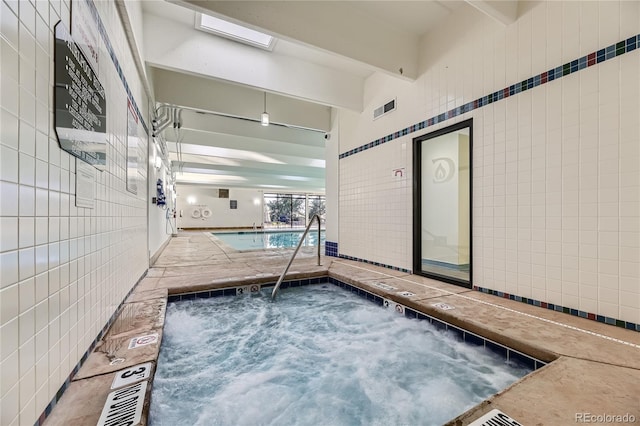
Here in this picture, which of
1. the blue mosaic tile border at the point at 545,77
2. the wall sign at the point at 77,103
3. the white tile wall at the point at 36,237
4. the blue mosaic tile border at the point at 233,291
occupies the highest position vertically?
the blue mosaic tile border at the point at 545,77

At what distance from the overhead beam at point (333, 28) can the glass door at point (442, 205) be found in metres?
0.98

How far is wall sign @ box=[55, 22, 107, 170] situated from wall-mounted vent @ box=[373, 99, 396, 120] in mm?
3128

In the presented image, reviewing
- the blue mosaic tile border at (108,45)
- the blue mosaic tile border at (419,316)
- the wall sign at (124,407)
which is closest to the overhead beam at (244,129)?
the blue mosaic tile border at (108,45)

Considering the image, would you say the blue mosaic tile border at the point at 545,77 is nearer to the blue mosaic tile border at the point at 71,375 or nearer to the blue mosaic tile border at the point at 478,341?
the blue mosaic tile border at the point at 478,341

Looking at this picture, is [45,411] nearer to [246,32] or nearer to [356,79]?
[246,32]

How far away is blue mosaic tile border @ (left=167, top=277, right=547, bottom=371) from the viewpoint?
1.57 m

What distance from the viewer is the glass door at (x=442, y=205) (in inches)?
130

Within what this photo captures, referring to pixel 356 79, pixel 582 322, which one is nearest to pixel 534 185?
pixel 582 322

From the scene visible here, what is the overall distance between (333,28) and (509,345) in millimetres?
2968

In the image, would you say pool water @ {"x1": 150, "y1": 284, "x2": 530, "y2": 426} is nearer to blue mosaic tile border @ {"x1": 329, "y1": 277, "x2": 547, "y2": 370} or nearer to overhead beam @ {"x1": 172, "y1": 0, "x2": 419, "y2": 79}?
blue mosaic tile border @ {"x1": 329, "y1": 277, "x2": 547, "y2": 370}

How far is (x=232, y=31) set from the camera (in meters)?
2.98

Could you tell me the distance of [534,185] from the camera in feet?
7.07

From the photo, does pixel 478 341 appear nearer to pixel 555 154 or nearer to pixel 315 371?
pixel 315 371

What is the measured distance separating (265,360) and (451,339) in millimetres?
1313
